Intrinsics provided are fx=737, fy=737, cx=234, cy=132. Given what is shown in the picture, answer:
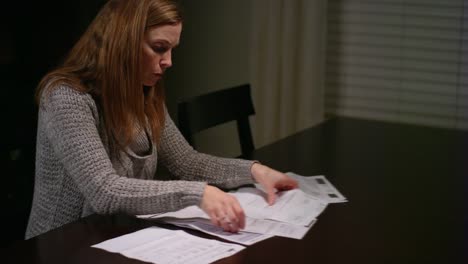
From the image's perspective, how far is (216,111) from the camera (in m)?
2.37

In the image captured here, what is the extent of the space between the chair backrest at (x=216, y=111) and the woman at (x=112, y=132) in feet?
1.07

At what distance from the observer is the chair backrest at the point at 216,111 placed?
7.33ft

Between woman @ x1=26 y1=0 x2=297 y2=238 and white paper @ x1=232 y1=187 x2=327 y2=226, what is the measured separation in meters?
0.03

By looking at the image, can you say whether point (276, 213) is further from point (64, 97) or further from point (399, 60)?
point (399, 60)

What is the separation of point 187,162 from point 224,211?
53 centimetres

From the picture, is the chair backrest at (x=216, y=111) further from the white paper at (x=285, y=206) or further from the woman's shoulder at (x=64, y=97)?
the woman's shoulder at (x=64, y=97)

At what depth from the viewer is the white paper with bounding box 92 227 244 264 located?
1416mm

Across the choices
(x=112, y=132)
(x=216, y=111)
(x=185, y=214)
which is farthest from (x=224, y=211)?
(x=216, y=111)

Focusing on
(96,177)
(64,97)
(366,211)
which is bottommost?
(366,211)

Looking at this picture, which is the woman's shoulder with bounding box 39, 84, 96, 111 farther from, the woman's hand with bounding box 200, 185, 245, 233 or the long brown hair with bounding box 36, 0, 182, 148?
the woman's hand with bounding box 200, 185, 245, 233

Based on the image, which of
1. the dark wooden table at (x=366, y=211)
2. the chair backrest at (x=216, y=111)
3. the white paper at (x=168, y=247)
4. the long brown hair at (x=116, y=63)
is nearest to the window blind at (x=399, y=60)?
the dark wooden table at (x=366, y=211)

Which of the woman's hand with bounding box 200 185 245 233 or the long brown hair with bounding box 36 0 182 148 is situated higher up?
the long brown hair with bounding box 36 0 182 148

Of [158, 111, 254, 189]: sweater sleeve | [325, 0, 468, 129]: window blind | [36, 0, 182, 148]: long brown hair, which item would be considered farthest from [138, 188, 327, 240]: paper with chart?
[325, 0, 468, 129]: window blind

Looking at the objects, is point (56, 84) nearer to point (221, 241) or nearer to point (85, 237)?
point (85, 237)
